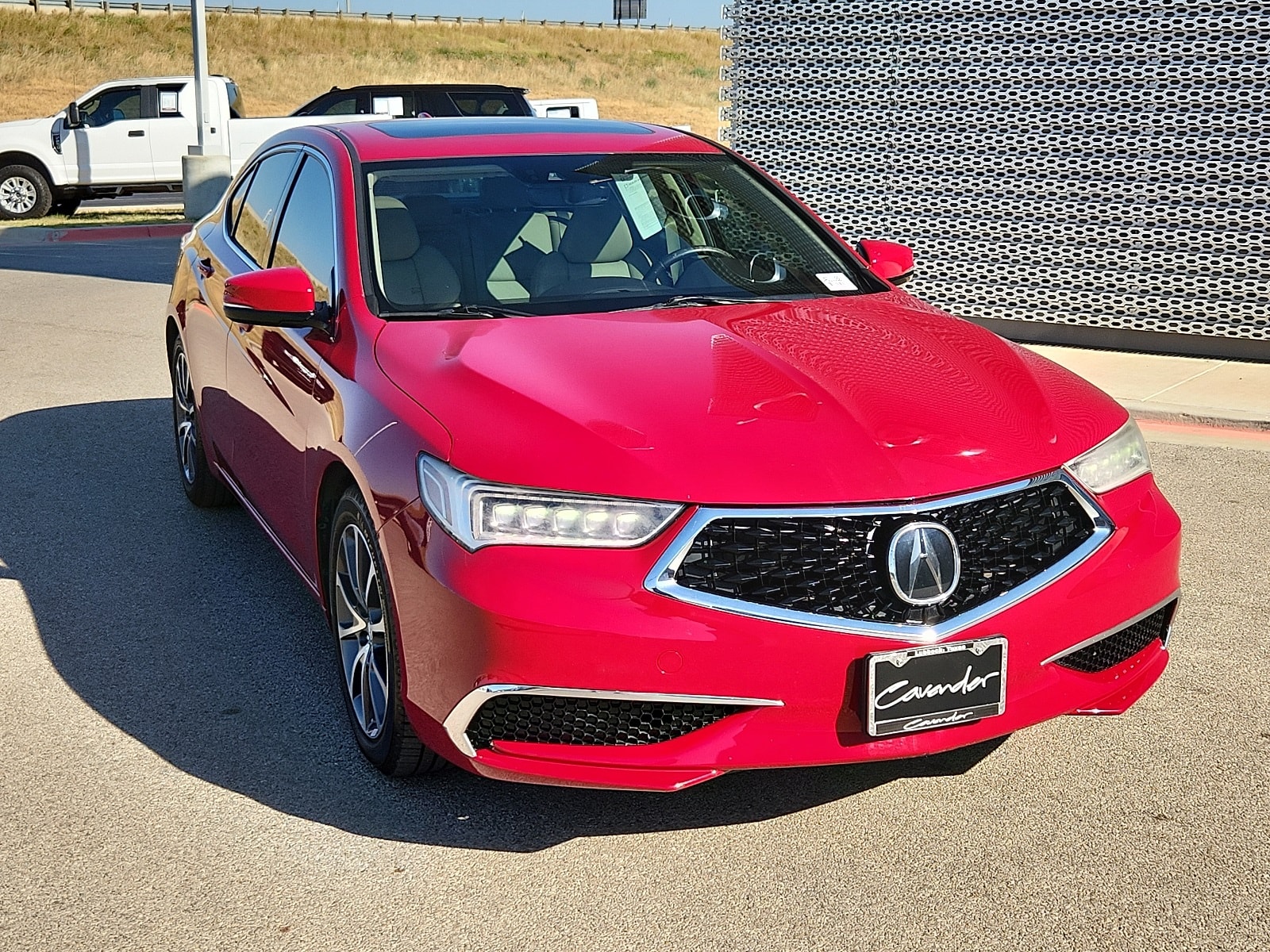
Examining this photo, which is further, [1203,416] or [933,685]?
[1203,416]

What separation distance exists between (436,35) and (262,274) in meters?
80.0

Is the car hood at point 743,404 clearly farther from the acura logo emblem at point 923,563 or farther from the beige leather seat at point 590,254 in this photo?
the beige leather seat at point 590,254

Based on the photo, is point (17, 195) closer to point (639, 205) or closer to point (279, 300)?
point (639, 205)

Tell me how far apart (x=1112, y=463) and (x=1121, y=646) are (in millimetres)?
452

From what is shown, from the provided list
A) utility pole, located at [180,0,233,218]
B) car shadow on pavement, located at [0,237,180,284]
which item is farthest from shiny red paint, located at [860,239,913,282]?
utility pole, located at [180,0,233,218]

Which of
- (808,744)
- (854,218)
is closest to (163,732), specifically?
(808,744)

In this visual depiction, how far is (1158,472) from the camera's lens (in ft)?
23.2

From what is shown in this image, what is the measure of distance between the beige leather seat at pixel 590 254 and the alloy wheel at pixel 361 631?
103 centimetres

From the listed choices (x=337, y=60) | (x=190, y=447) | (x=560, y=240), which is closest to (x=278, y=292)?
(x=560, y=240)

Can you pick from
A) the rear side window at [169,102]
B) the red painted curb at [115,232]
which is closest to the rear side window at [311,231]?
the red painted curb at [115,232]

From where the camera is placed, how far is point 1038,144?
1055 cm

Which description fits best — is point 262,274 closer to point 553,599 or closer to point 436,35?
point 553,599

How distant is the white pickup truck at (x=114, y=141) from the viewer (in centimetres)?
2053

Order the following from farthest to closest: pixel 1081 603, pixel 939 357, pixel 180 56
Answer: pixel 180 56 → pixel 939 357 → pixel 1081 603
